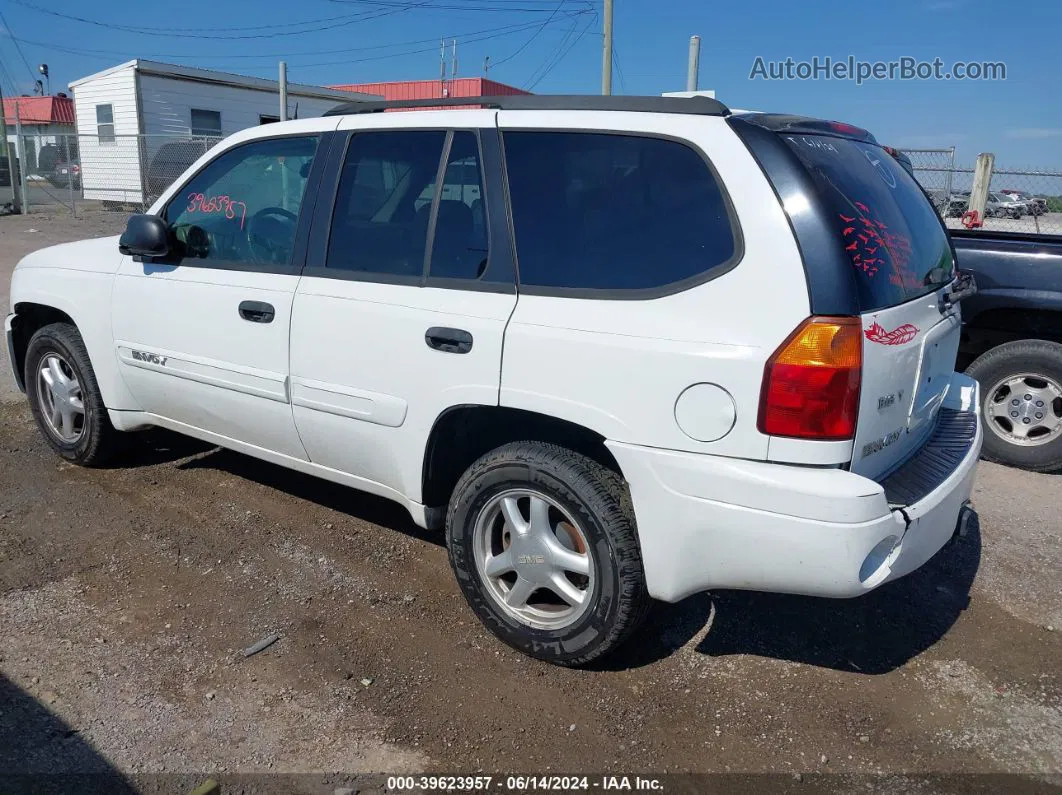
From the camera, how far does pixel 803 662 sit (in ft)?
10.8

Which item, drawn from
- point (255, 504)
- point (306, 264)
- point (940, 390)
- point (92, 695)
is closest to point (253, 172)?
point (306, 264)

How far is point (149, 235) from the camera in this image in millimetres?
4055

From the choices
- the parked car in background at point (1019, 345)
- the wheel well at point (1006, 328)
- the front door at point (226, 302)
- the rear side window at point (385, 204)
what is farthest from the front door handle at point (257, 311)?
the wheel well at point (1006, 328)

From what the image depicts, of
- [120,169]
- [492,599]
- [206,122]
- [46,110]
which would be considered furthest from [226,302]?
[46,110]

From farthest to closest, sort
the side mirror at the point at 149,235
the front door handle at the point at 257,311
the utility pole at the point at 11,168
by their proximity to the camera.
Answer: the utility pole at the point at 11,168 < the side mirror at the point at 149,235 < the front door handle at the point at 257,311

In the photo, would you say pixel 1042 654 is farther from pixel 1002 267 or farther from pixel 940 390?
pixel 1002 267

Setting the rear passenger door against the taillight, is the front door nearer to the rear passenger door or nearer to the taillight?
the rear passenger door

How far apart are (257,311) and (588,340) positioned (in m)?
1.66

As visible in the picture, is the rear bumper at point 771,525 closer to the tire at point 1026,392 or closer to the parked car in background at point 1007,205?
the tire at point 1026,392

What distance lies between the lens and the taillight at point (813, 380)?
2525 mm

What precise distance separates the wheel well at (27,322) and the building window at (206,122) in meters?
19.0

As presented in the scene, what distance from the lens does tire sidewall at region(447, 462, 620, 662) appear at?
2955 millimetres

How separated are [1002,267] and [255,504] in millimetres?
4617

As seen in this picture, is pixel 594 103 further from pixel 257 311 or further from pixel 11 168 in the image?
pixel 11 168
